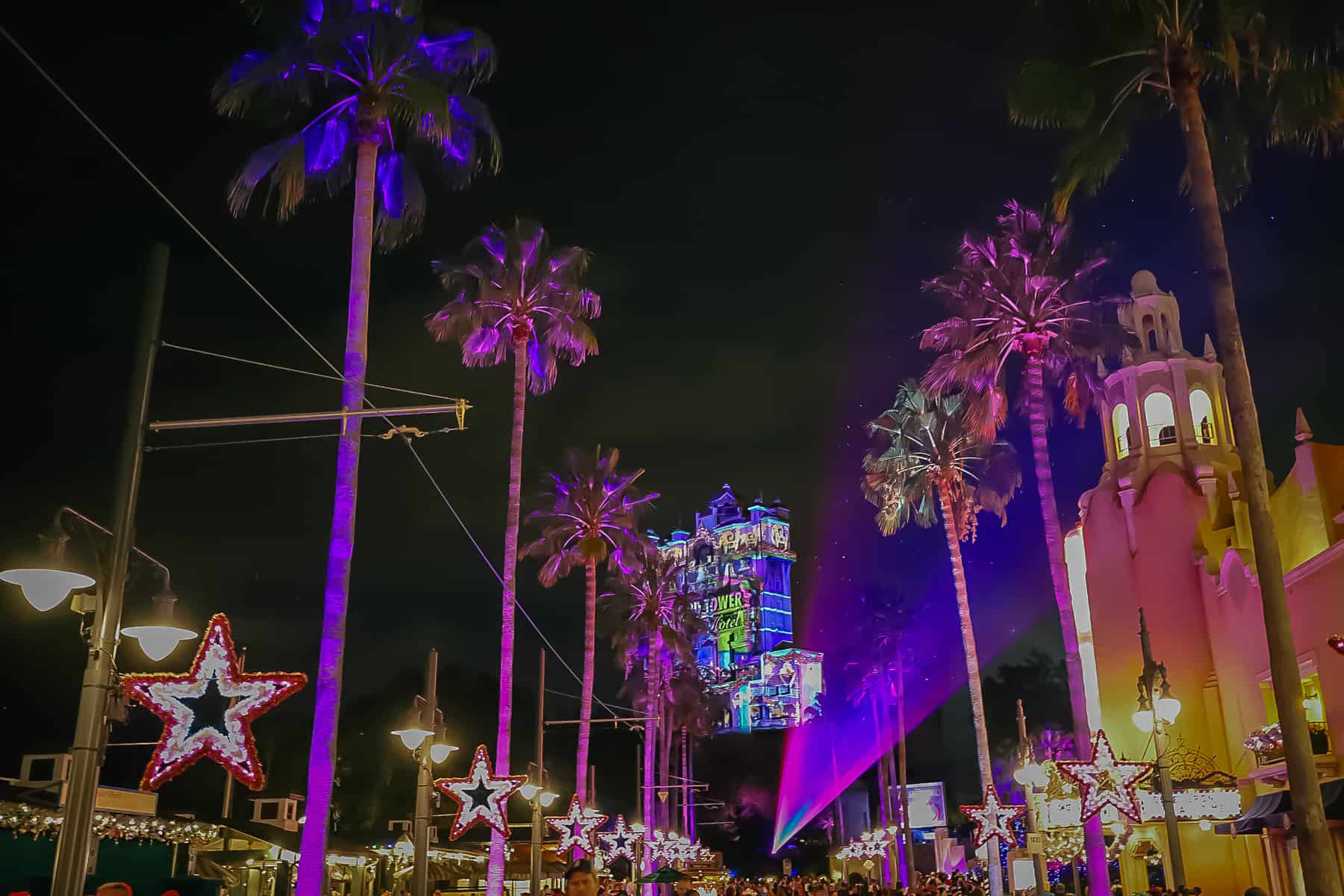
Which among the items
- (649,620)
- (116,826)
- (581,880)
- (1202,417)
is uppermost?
(1202,417)

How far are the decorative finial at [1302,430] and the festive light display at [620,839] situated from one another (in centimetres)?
2939

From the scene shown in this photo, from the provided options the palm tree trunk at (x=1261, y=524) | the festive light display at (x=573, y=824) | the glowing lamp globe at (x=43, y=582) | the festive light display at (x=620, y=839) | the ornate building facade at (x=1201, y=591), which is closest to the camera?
the glowing lamp globe at (x=43, y=582)

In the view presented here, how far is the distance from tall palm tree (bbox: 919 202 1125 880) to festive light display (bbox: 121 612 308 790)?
22.3m

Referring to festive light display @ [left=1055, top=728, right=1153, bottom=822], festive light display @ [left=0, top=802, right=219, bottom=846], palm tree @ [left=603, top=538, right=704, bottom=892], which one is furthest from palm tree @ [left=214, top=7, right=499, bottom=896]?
palm tree @ [left=603, top=538, right=704, bottom=892]

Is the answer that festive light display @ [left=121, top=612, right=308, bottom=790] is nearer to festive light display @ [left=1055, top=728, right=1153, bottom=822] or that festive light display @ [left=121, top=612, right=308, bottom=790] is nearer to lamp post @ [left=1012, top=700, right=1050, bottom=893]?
festive light display @ [left=1055, top=728, right=1153, bottom=822]

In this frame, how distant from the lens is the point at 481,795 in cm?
2372

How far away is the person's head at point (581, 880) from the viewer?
28.7ft

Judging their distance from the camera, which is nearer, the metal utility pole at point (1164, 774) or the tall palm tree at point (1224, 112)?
the tall palm tree at point (1224, 112)

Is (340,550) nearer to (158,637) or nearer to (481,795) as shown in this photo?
(158,637)

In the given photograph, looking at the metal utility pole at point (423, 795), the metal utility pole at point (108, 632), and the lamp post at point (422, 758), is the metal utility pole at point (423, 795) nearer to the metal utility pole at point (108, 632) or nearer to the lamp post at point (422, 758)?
the lamp post at point (422, 758)

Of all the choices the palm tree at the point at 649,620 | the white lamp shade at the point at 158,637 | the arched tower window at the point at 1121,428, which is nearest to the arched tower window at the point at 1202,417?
the arched tower window at the point at 1121,428

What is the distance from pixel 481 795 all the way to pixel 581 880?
15.6 m

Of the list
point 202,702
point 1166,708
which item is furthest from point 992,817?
point 202,702

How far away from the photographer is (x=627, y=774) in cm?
9806
